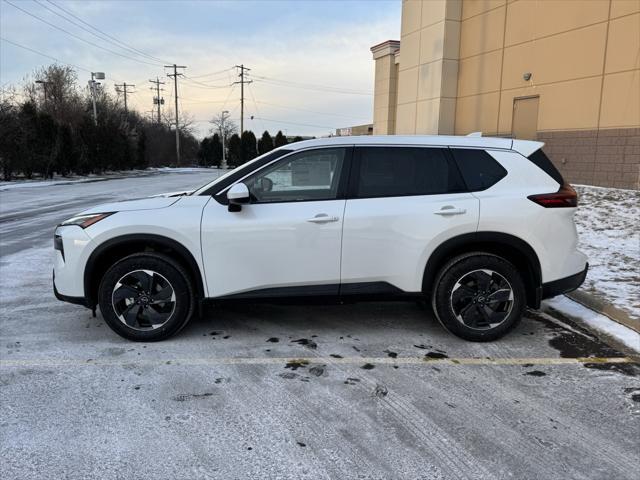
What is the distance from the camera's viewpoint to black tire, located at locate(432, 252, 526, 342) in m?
4.49

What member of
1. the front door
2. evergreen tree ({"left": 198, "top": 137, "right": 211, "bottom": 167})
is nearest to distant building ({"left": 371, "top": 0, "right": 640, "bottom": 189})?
the front door

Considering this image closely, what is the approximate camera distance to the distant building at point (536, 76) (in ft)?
45.8

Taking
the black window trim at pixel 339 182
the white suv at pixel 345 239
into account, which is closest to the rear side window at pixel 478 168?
the white suv at pixel 345 239

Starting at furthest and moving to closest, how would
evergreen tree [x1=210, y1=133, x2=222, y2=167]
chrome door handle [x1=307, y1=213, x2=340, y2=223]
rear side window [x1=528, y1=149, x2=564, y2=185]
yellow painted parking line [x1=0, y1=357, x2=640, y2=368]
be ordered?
evergreen tree [x1=210, y1=133, x2=222, y2=167]
rear side window [x1=528, y1=149, x2=564, y2=185]
chrome door handle [x1=307, y1=213, x2=340, y2=223]
yellow painted parking line [x1=0, y1=357, x2=640, y2=368]

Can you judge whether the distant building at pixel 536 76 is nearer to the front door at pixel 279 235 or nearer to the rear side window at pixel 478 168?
the rear side window at pixel 478 168

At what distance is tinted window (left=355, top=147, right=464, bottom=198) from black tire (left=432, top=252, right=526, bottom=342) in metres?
0.69

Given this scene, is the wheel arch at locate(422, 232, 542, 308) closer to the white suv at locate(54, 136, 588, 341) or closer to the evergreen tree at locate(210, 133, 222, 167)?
the white suv at locate(54, 136, 588, 341)

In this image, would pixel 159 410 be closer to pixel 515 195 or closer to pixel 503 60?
pixel 515 195

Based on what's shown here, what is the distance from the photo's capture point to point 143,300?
449 cm

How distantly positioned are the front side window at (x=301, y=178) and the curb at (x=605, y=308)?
3.14 m

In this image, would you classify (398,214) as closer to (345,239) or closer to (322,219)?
(345,239)

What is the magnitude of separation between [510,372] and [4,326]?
470cm

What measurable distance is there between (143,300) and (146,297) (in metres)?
0.04

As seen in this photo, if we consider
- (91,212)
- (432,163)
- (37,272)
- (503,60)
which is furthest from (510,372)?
(503,60)
